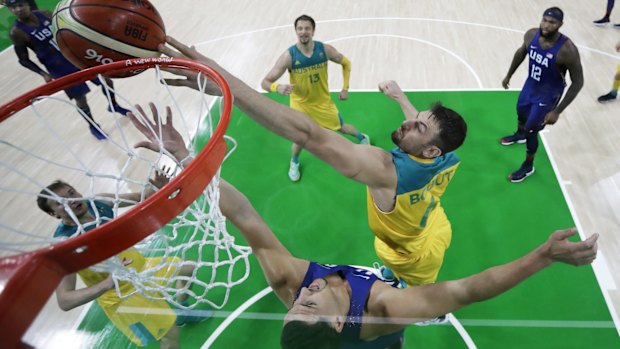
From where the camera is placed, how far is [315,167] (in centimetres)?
410

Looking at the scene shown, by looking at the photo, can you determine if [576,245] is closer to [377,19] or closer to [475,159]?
[475,159]

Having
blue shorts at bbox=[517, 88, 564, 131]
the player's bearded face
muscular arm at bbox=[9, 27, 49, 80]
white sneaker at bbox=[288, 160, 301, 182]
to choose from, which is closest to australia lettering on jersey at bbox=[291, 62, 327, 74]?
the player's bearded face

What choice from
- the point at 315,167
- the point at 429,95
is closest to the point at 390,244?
the point at 315,167

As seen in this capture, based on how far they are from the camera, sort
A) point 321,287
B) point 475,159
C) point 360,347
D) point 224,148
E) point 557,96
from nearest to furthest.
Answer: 1. point 224,148
2. point 321,287
3. point 360,347
4. point 557,96
5. point 475,159

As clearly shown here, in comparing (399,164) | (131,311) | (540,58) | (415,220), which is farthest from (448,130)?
(131,311)

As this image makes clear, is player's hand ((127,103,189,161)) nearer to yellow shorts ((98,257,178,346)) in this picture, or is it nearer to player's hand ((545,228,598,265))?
yellow shorts ((98,257,178,346))

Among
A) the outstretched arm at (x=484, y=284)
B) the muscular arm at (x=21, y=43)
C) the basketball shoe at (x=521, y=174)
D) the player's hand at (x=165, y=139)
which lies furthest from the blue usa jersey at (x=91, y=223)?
the basketball shoe at (x=521, y=174)

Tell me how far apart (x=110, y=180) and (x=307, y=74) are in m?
2.40

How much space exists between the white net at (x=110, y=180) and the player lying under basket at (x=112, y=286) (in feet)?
0.03

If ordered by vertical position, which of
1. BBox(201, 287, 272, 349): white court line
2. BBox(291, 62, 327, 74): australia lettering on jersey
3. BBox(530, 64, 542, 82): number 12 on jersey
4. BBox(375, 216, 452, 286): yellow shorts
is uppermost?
BBox(291, 62, 327, 74): australia lettering on jersey

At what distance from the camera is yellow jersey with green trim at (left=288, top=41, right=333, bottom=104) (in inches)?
146

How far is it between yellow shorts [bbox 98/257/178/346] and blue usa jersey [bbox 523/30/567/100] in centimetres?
349

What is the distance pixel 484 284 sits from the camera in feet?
4.76

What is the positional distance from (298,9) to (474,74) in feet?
13.0
